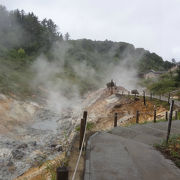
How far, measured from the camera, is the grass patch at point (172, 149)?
246 inches

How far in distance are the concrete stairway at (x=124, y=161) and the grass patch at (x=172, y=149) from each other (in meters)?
0.25

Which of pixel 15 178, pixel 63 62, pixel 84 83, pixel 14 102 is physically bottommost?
pixel 15 178

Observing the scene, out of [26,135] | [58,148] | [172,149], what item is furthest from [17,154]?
[172,149]

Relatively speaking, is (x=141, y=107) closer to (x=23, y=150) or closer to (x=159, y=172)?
(x=23, y=150)

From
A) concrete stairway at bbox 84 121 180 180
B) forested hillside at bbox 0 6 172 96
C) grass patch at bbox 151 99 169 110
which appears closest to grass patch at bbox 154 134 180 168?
concrete stairway at bbox 84 121 180 180

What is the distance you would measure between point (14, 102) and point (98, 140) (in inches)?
853

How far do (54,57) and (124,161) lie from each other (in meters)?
64.9

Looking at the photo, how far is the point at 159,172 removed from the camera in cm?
513

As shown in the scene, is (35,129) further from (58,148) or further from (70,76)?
(70,76)

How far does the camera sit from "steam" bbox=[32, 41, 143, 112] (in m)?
38.2

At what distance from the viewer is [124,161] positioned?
18.4 feet

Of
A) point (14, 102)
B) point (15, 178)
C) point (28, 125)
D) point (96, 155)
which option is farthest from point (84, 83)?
point (96, 155)

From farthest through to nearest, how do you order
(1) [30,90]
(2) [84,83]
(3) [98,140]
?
(2) [84,83] < (1) [30,90] < (3) [98,140]

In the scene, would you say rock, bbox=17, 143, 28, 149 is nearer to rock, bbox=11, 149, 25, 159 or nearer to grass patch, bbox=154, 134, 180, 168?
rock, bbox=11, 149, 25, 159
